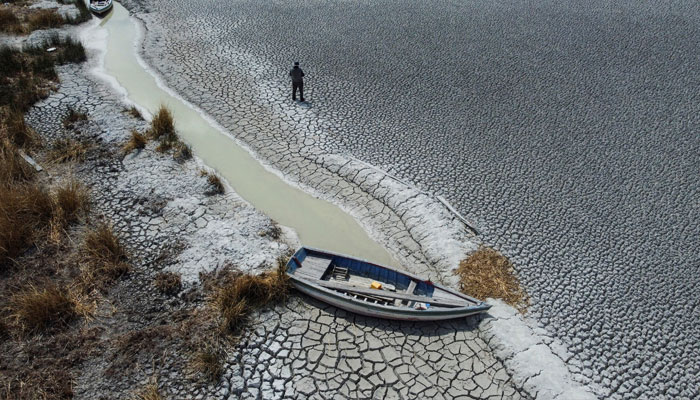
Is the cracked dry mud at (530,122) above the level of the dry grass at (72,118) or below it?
above

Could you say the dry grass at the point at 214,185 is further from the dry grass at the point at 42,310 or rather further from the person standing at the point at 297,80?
the person standing at the point at 297,80

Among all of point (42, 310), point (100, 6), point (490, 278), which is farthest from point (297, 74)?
point (100, 6)

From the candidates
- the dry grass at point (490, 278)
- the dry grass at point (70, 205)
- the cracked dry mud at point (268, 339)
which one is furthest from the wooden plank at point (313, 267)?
the dry grass at point (70, 205)

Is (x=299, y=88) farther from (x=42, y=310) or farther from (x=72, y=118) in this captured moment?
(x=42, y=310)

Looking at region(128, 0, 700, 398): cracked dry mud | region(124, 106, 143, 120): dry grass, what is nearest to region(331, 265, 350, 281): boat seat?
region(128, 0, 700, 398): cracked dry mud

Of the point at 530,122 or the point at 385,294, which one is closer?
the point at 385,294

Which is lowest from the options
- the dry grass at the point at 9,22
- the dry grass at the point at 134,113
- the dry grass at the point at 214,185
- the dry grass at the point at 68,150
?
the dry grass at the point at 9,22
